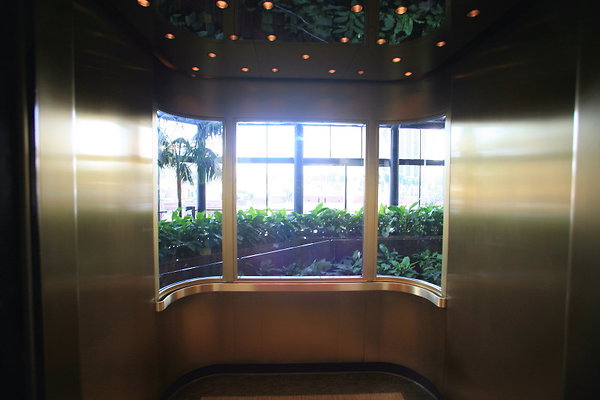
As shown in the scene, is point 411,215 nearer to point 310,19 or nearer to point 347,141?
point 347,141

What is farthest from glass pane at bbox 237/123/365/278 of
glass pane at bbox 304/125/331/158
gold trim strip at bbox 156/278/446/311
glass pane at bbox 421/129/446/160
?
glass pane at bbox 421/129/446/160

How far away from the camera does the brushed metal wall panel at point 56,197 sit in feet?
4.26

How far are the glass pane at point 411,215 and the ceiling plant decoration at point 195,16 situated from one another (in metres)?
1.92

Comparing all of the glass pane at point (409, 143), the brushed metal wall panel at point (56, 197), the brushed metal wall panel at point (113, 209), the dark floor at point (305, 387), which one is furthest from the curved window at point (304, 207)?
the brushed metal wall panel at point (56, 197)

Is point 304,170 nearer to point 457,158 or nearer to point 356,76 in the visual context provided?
point 356,76

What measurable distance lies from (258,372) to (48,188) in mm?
2717

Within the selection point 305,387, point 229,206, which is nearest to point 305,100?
point 229,206

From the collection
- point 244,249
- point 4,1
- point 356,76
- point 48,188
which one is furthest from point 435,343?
point 4,1

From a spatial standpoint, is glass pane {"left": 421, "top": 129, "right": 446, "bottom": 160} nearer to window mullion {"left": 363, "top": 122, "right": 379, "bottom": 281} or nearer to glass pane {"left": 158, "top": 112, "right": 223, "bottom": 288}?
window mullion {"left": 363, "top": 122, "right": 379, "bottom": 281}

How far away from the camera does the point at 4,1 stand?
1158mm

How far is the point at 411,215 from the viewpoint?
10.2 feet

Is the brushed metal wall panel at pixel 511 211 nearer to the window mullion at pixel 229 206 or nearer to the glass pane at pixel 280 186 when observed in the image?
the glass pane at pixel 280 186

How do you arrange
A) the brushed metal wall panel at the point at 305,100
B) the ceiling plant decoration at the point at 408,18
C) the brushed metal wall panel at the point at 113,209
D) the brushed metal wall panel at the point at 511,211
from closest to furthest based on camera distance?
the brushed metal wall panel at the point at 511,211
the brushed metal wall panel at the point at 113,209
the ceiling plant decoration at the point at 408,18
the brushed metal wall panel at the point at 305,100

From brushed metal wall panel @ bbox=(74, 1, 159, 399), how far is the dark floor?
0.57 m
